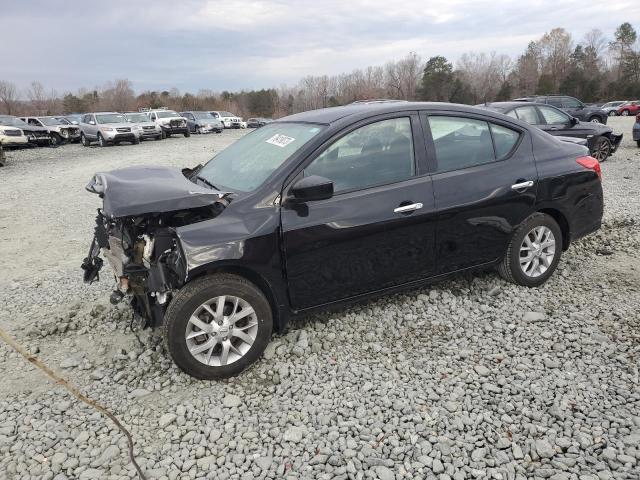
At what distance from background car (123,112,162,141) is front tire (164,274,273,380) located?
22720 millimetres

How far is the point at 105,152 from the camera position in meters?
20.9

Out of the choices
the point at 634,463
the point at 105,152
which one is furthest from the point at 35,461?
the point at 105,152

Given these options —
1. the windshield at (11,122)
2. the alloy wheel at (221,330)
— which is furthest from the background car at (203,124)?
the alloy wheel at (221,330)

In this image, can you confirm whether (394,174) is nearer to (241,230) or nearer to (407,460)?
(241,230)

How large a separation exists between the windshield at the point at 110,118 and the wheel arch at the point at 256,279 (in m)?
23.0

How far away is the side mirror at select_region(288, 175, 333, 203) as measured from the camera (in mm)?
3182

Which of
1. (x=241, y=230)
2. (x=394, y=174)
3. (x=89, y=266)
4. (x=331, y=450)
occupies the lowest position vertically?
(x=331, y=450)

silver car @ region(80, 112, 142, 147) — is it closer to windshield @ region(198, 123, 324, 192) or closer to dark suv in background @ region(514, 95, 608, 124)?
dark suv in background @ region(514, 95, 608, 124)

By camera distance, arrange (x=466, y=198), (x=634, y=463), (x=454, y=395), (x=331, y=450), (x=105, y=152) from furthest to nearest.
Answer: (x=105, y=152) < (x=466, y=198) < (x=454, y=395) < (x=331, y=450) < (x=634, y=463)

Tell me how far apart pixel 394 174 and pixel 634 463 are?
7.64 feet

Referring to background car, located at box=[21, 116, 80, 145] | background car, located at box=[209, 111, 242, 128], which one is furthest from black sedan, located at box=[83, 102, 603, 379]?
background car, located at box=[209, 111, 242, 128]

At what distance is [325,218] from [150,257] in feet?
4.04

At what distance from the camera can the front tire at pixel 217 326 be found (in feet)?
Answer: 10.1

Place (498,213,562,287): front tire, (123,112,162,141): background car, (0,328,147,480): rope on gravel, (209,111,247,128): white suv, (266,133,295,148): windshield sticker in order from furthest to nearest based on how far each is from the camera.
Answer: (209,111,247,128): white suv
(123,112,162,141): background car
(498,213,562,287): front tire
(266,133,295,148): windshield sticker
(0,328,147,480): rope on gravel
